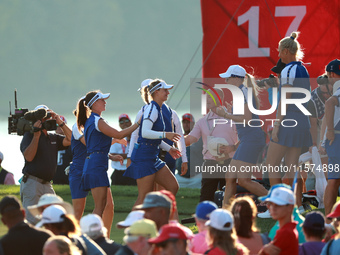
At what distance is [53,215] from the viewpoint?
6.75 m

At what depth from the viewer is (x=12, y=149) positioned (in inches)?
1310

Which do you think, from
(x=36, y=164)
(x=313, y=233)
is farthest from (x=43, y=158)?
(x=313, y=233)

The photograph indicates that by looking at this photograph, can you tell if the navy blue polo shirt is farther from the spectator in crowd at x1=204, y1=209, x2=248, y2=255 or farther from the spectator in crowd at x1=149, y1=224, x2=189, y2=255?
the spectator in crowd at x1=149, y1=224, x2=189, y2=255

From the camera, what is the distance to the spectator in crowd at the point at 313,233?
6883 millimetres

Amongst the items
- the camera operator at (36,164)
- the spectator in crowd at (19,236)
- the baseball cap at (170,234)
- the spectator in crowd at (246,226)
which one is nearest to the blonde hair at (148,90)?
the camera operator at (36,164)

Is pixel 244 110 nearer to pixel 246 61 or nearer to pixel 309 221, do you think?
pixel 309 221

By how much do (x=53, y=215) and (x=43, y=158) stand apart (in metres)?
3.66

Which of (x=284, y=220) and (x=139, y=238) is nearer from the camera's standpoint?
(x=139, y=238)

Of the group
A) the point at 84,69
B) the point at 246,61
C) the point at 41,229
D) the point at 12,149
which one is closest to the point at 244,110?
the point at 41,229

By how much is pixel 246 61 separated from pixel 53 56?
36.9 m

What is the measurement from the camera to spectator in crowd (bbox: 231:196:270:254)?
6949 mm

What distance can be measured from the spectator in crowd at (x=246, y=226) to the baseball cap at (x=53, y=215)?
1.28 meters

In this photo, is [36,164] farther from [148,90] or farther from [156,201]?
[156,201]

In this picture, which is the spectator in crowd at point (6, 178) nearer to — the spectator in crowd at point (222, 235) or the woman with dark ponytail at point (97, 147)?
the woman with dark ponytail at point (97, 147)
